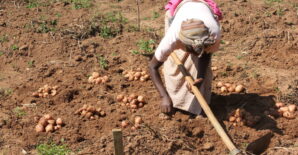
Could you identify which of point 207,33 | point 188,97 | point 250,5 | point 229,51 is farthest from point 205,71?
point 250,5

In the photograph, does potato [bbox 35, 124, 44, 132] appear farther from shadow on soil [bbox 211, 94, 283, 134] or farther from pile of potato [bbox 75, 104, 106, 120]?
shadow on soil [bbox 211, 94, 283, 134]

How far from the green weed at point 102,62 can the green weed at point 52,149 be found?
1.64 m

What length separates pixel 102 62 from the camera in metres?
4.96

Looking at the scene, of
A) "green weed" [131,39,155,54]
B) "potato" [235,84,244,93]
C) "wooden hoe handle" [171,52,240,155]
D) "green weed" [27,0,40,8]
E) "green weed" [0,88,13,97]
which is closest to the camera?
"wooden hoe handle" [171,52,240,155]

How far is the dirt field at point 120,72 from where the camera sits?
349cm

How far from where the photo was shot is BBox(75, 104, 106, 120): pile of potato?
382 cm

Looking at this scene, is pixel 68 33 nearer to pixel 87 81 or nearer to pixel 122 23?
pixel 122 23

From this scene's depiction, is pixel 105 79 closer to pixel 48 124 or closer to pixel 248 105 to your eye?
pixel 48 124

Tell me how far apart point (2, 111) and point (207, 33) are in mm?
2375

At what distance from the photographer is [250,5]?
6.86 metres

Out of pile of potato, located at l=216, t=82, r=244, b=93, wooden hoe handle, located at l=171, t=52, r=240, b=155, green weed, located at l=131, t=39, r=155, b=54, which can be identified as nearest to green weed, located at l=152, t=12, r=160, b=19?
green weed, located at l=131, t=39, r=155, b=54

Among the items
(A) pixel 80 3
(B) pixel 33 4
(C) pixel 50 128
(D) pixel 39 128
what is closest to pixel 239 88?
(C) pixel 50 128

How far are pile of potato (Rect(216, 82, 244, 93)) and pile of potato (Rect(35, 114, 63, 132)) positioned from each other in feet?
6.02

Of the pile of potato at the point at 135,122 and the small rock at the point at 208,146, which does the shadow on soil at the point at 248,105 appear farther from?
the pile of potato at the point at 135,122
